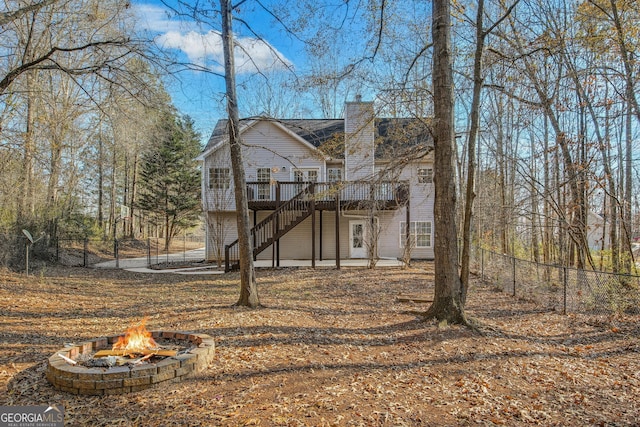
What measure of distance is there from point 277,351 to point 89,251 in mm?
21447

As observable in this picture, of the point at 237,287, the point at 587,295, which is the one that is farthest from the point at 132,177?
the point at 587,295

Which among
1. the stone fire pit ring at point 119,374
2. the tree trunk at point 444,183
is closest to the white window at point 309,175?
the tree trunk at point 444,183

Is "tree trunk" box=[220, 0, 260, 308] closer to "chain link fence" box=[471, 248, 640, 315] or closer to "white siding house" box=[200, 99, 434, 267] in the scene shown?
"chain link fence" box=[471, 248, 640, 315]

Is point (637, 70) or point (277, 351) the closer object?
point (277, 351)

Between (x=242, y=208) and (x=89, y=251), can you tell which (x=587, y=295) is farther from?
(x=89, y=251)

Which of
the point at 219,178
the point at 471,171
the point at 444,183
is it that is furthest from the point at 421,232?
the point at 444,183

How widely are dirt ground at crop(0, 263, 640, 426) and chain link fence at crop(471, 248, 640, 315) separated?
57 centimetres

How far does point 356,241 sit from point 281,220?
4493 mm

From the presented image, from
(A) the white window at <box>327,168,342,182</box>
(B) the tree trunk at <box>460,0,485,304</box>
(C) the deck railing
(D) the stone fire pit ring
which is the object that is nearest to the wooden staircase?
(C) the deck railing

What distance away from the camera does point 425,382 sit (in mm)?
4418

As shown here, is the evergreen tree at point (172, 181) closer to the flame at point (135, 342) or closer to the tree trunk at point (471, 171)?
the tree trunk at point (471, 171)

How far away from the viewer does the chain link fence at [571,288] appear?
807cm

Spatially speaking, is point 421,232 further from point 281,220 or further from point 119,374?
point 119,374

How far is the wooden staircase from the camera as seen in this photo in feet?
50.9
